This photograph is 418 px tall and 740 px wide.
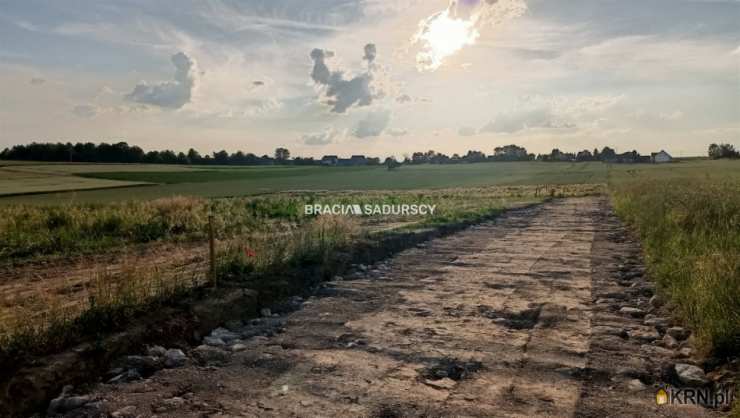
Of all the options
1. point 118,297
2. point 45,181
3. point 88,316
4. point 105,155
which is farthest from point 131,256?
point 105,155

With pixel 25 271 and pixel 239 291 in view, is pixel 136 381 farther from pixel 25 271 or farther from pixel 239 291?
pixel 25 271

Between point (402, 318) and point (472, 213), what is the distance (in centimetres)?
1629

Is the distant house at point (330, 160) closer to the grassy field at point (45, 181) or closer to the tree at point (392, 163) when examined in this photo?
the tree at point (392, 163)

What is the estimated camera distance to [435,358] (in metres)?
5.15

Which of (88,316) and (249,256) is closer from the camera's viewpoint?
(88,316)

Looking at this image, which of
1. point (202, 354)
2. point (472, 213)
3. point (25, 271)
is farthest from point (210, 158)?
point (202, 354)

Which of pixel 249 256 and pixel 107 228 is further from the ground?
pixel 249 256

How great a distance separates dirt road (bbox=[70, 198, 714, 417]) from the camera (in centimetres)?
415

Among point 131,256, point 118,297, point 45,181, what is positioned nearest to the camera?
point 118,297

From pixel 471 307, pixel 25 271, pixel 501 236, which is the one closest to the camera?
pixel 471 307

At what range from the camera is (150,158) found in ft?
298

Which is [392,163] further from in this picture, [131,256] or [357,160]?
[131,256]

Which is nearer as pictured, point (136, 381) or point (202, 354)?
point (136, 381)

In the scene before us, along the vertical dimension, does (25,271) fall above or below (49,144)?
below
